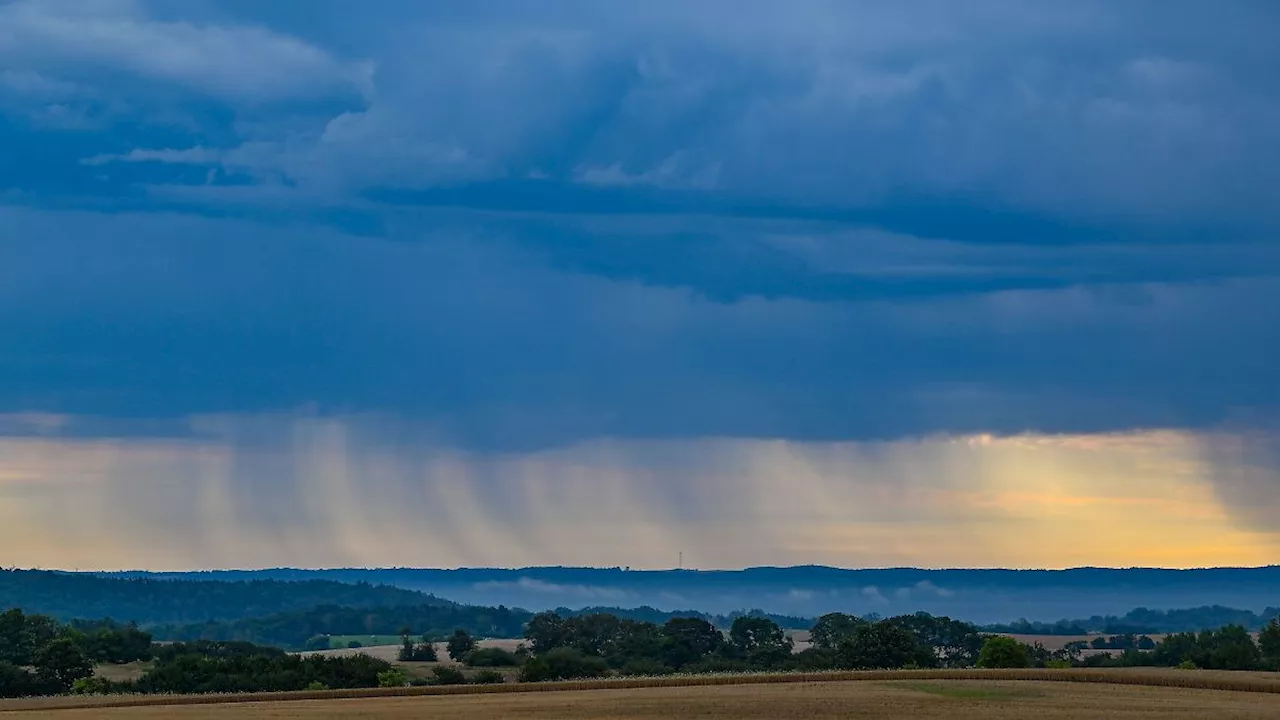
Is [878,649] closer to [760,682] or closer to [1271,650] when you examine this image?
[760,682]

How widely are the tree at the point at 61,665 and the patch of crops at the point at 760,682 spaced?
25.6 metres

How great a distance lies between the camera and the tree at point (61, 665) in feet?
477

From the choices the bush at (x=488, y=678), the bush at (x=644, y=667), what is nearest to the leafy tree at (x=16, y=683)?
the bush at (x=488, y=678)

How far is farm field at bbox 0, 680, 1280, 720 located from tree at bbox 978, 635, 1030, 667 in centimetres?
5649

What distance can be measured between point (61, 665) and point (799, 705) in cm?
8163

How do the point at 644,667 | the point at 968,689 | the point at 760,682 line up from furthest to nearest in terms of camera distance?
the point at 644,667, the point at 760,682, the point at 968,689

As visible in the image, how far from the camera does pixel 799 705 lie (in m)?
94.4

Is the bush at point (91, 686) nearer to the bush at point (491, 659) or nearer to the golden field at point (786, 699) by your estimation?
the golden field at point (786, 699)

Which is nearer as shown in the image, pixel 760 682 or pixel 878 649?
pixel 760 682

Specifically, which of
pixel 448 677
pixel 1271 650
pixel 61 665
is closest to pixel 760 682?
pixel 448 677

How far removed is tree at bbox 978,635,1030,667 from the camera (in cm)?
16775

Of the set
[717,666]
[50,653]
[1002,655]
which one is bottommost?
[717,666]

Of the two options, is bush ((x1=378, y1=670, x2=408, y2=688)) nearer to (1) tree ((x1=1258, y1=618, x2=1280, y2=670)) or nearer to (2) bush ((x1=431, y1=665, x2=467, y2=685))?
(2) bush ((x1=431, y1=665, x2=467, y2=685))

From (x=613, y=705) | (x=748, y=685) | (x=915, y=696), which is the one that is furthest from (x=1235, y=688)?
(x=613, y=705)
